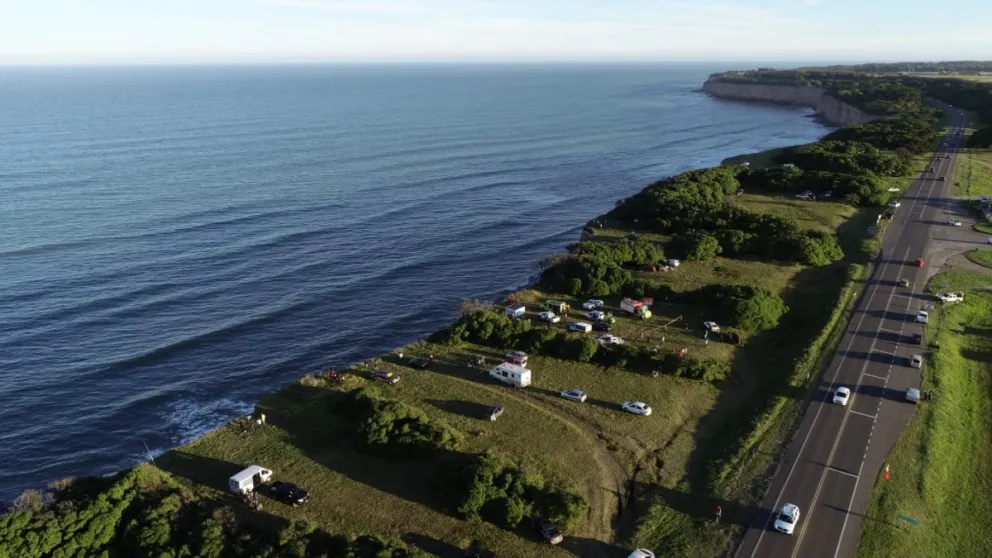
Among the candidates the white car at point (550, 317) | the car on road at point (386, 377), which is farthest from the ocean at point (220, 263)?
the white car at point (550, 317)

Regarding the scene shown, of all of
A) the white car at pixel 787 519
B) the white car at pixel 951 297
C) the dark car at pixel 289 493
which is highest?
the white car at pixel 951 297

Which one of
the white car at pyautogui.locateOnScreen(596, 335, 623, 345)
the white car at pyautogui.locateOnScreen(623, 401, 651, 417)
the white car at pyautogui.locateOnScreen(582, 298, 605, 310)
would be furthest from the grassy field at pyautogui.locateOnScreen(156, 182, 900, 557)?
the white car at pyautogui.locateOnScreen(582, 298, 605, 310)

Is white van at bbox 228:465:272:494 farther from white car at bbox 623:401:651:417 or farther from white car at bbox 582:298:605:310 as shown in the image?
white car at bbox 582:298:605:310

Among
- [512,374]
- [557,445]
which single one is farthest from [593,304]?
[557,445]

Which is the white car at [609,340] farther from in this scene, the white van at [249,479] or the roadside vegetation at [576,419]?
the white van at [249,479]

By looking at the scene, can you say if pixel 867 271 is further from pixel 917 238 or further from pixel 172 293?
pixel 172 293

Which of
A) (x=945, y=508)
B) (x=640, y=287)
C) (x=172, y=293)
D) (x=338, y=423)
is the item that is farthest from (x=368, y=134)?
(x=945, y=508)
